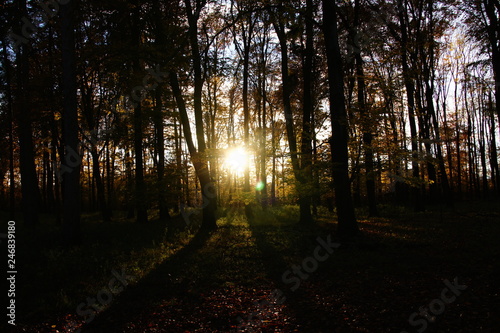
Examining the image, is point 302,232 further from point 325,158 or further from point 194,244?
point 194,244

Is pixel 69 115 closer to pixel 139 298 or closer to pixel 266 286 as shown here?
pixel 139 298

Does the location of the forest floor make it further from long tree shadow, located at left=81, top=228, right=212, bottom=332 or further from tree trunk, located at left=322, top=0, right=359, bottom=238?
tree trunk, located at left=322, top=0, right=359, bottom=238

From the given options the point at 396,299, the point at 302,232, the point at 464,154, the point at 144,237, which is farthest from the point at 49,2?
the point at 464,154

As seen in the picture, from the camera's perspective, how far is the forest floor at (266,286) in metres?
4.89

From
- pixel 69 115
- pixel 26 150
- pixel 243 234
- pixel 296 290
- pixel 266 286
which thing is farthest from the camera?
pixel 26 150

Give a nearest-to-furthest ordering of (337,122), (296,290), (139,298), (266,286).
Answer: (139,298) → (296,290) → (266,286) → (337,122)

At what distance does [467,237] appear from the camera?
1022 centimetres

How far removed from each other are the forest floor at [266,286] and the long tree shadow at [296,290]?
0.02m

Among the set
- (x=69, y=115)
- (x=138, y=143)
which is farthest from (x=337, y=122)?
(x=138, y=143)

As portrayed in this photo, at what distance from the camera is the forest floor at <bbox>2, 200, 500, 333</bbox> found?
16.0 feet

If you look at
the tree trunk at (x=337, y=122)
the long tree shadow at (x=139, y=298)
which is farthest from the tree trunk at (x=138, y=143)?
the tree trunk at (x=337, y=122)

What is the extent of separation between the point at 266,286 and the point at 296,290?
703 millimetres

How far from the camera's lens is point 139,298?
6.07 m

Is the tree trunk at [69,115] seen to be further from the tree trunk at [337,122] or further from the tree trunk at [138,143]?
the tree trunk at [337,122]
